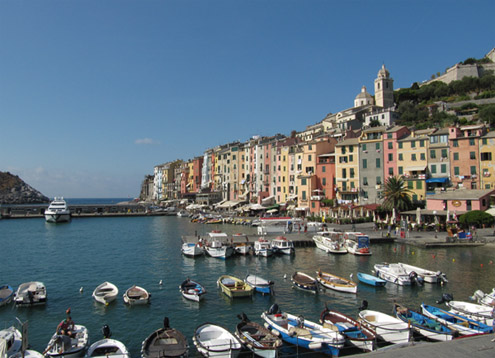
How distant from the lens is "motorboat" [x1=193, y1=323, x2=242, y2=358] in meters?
16.2

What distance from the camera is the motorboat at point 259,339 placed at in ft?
53.6

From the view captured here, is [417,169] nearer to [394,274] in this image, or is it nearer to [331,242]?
[331,242]

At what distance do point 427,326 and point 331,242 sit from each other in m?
25.6

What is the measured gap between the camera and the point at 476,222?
49375mm

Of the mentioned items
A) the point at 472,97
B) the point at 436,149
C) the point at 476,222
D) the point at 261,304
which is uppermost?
the point at 472,97

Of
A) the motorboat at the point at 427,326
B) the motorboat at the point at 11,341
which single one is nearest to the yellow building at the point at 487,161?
the motorboat at the point at 427,326

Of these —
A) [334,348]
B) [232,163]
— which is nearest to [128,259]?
[334,348]

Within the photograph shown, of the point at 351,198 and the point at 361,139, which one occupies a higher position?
the point at 361,139

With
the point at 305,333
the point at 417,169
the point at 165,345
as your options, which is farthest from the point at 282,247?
the point at 417,169

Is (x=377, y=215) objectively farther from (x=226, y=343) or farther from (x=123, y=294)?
(x=226, y=343)

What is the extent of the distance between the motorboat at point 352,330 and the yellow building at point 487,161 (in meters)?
47.7

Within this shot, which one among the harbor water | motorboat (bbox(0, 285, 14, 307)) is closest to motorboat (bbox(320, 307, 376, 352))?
the harbor water

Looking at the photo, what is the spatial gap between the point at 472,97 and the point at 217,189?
80250 millimetres

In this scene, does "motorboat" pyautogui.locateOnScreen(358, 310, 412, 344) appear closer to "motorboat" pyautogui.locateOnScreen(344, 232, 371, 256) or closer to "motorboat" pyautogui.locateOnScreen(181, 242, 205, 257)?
"motorboat" pyautogui.locateOnScreen(344, 232, 371, 256)
